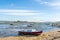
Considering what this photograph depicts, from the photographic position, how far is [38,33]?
37.5m

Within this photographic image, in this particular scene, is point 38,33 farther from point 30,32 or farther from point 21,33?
point 21,33

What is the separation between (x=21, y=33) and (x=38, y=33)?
172 inches

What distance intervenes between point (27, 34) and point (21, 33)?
1.81 metres

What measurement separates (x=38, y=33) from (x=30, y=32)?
200 centimetres

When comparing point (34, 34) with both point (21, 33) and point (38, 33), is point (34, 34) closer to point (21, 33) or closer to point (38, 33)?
point (38, 33)

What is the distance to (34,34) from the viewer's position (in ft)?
123

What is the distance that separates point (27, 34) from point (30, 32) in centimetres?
90

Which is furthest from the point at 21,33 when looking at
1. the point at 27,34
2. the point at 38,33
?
the point at 38,33

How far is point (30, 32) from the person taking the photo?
123 ft

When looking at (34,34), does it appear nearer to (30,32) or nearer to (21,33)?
(30,32)

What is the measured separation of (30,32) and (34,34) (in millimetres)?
1108

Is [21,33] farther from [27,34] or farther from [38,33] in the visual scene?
[38,33]

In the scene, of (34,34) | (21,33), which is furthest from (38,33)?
(21,33)
